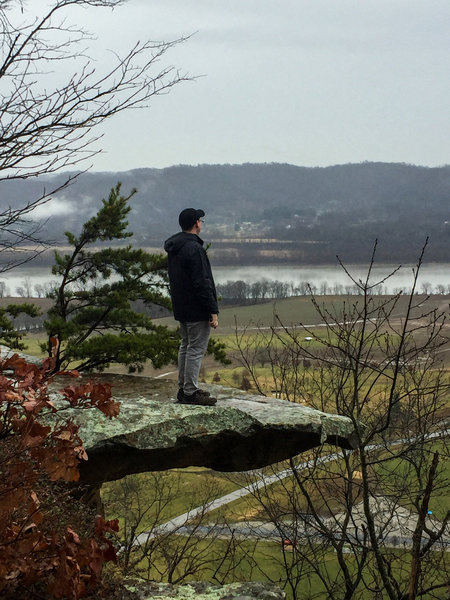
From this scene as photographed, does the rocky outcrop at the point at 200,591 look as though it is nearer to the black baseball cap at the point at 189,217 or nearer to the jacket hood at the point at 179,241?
the jacket hood at the point at 179,241

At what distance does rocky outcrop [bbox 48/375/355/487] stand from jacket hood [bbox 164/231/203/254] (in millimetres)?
2139

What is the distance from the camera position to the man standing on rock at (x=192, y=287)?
8.18 m

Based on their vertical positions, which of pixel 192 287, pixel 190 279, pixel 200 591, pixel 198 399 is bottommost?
pixel 200 591

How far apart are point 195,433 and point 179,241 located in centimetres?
252

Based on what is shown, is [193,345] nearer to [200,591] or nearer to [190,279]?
[190,279]

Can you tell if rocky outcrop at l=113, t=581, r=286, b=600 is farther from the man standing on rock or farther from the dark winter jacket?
Result: the dark winter jacket

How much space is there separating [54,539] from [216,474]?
4724cm

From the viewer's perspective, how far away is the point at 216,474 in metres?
51.1

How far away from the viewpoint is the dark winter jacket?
26.8ft

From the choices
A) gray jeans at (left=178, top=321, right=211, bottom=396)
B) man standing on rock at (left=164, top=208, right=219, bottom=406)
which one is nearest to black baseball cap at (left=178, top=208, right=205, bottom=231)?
man standing on rock at (left=164, top=208, right=219, bottom=406)

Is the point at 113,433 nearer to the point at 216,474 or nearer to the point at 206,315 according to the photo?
the point at 206,315

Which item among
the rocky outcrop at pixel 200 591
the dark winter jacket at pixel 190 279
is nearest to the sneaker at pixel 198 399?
the dark winter jacket at pixel 190 279

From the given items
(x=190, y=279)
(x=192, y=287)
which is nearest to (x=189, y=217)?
(x=190, y=279)

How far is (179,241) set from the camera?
27.3 feet
